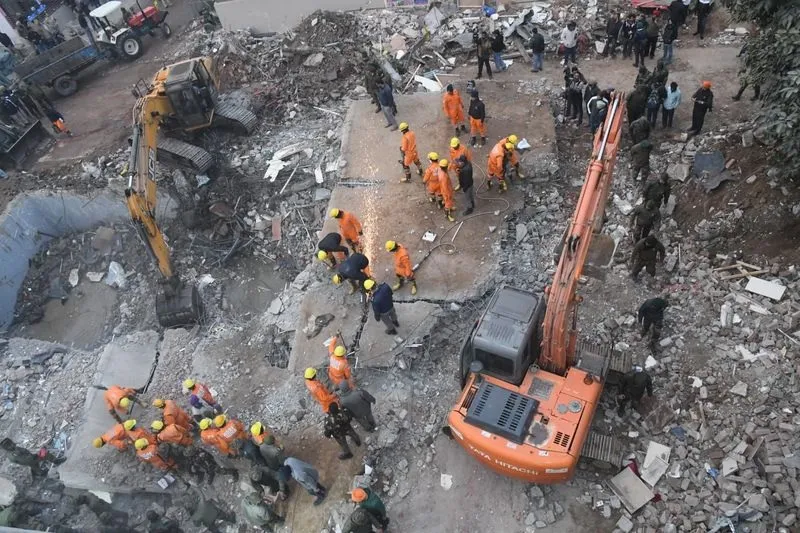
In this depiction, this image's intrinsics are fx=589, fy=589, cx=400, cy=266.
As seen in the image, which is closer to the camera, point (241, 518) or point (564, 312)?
point (564, 312)

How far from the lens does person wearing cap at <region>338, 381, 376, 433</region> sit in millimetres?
8992

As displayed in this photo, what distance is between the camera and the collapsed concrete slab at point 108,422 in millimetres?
10484

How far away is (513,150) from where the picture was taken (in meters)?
12.0

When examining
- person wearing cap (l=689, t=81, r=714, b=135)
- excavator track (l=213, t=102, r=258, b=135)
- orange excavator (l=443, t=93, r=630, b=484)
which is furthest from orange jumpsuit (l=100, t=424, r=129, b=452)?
person wearing cap (l=689, t=81, r=714, b=135)

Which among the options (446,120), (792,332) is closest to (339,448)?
(792,332)

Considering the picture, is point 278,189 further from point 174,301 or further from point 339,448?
point 339,448

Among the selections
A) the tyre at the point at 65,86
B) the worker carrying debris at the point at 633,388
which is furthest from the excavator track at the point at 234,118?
the worker carrying debris at the point at 633,388

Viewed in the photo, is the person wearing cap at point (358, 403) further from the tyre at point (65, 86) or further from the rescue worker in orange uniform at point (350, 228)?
the tyre at point (65, 86)

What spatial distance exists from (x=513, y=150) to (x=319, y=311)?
5077mm

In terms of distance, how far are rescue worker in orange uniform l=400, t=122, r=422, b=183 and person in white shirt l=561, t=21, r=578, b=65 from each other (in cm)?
554

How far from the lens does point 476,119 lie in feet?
43.2

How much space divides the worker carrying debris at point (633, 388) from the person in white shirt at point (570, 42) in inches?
373

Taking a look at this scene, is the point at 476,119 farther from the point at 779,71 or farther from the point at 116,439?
the point at 116,439

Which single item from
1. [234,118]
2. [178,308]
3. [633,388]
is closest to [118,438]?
[178,308]
